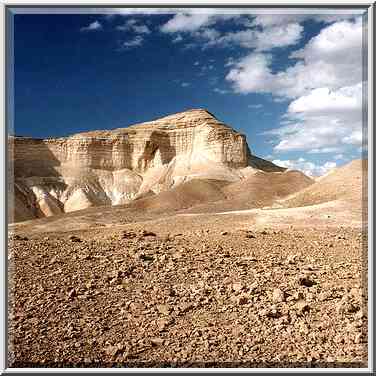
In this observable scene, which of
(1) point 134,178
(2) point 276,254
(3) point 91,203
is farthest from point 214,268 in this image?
(1) point 134,178

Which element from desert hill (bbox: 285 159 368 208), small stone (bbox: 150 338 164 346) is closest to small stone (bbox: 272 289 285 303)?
small stone (bbox: 150 338 164 346)

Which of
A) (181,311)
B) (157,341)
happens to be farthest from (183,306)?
(157,341)

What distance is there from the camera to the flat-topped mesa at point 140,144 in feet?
179

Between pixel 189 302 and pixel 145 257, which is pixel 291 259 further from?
pixel 189 302

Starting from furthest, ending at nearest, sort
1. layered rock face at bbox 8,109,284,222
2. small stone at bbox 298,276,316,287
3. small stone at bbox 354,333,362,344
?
layered rock face at bbox 8,109,284,222 → small stone at bbox 298,276,316,287 → small stone at bbox 354,333,362,344

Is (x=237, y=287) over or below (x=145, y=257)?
below

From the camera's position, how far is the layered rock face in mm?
50375

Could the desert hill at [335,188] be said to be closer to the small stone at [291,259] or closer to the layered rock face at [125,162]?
the small stone at [291,259]

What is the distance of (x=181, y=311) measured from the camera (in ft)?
13.5

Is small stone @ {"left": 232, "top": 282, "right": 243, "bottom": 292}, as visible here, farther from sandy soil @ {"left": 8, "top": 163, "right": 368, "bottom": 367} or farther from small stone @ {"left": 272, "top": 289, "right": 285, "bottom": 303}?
small stone @ {"left": 272, "top": 289, "right": 285, "bottom": 303}

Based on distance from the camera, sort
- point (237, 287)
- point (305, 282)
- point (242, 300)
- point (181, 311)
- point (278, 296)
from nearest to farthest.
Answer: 1. point (181, 311)
2. point (242, 300)
3. point (278, 296)
4. point (237, 287)
5. point (305, 282)

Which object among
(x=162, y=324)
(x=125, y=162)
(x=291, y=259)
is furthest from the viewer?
(x=125, y=162)

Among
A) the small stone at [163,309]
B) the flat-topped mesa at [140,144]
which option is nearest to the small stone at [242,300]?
the small stone at [163,309]

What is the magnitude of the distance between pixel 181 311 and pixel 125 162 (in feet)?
184
